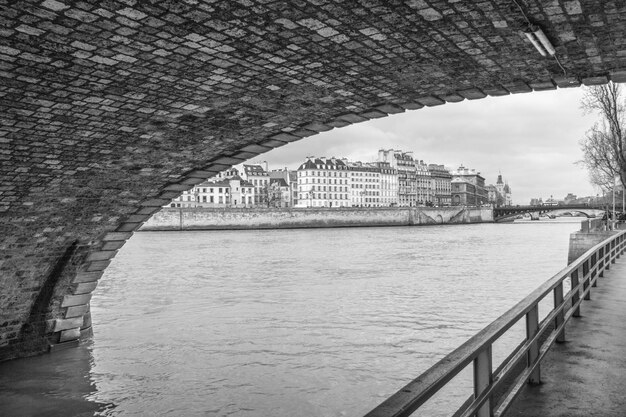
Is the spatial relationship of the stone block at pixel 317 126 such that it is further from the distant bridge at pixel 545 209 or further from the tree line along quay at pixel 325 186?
the tree line along quay at pixel 325 186

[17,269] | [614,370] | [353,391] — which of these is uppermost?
[17,269]

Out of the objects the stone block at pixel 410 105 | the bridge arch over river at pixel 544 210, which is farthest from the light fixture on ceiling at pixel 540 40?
the bridge arch over river at pixel 544 210

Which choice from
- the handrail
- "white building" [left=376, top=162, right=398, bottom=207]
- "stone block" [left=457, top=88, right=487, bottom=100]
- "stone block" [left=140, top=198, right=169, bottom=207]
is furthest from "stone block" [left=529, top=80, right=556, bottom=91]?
"white building" [left=376, top=162, right=398, bottom=207]

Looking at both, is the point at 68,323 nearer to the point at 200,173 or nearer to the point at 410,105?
the point at 200,173

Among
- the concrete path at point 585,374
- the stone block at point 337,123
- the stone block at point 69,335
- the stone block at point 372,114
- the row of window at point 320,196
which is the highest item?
the row of window at point 320,196

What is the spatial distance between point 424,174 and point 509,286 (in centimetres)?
12416

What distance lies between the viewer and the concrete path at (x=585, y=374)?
450 cm

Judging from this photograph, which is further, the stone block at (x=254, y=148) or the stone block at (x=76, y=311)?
the stone block at (x=76, y=311)

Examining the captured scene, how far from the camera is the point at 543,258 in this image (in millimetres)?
31000

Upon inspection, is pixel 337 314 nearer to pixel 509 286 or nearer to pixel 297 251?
pixel 509 286

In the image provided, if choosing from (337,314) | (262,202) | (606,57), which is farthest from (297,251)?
(262,202)

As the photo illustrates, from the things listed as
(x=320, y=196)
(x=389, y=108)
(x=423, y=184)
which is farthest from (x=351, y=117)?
(x=423, y=184)

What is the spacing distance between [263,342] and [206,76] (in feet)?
24.0

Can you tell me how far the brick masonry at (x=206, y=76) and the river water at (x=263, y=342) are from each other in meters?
1.97
